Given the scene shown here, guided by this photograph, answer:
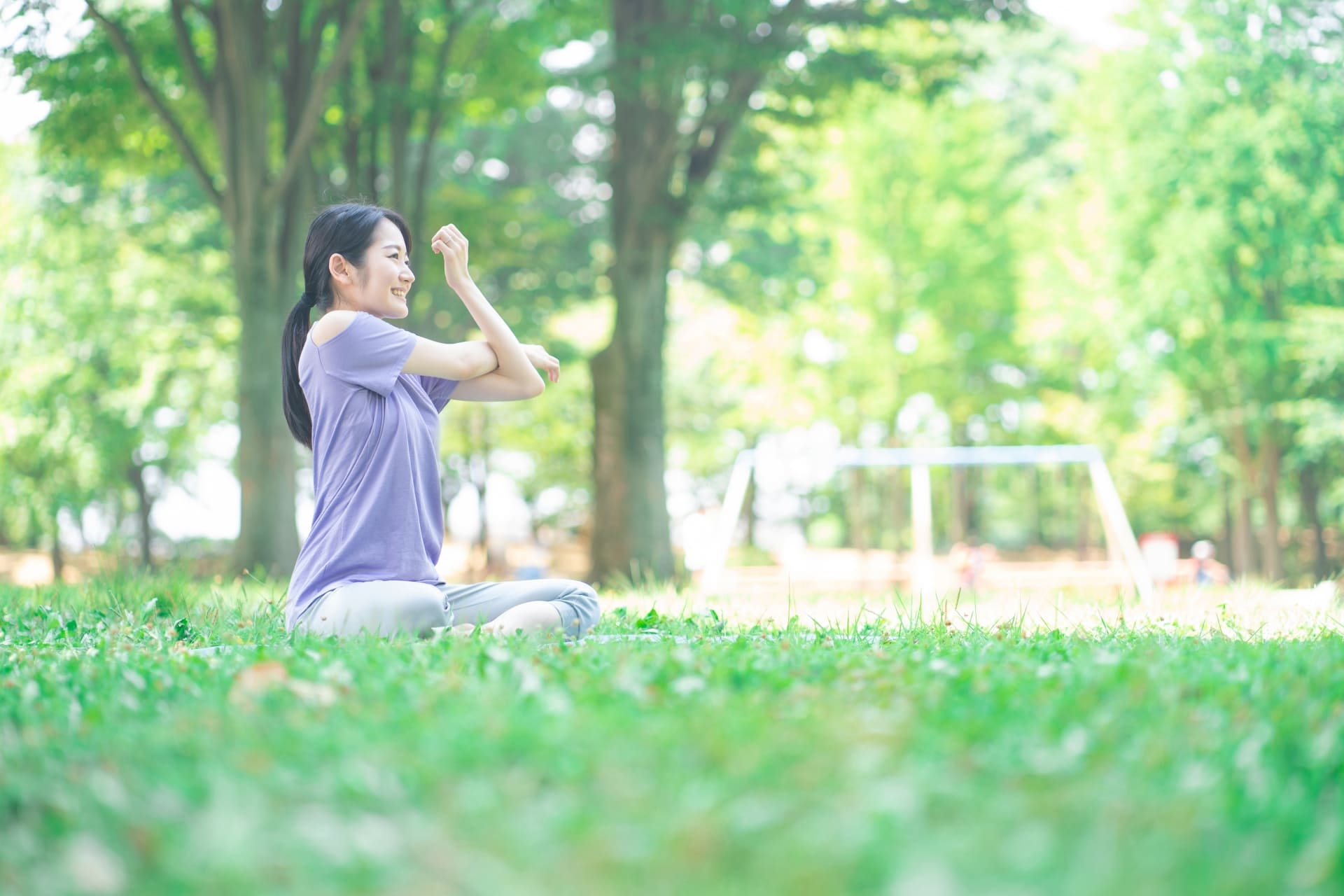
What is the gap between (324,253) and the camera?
4.34 meters

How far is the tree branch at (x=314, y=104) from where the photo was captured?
10031 millimetres

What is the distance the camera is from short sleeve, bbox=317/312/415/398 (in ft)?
13.4

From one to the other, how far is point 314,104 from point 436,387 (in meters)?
6.48

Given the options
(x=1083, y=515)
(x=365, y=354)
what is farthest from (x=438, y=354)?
(x=1083, y=515)

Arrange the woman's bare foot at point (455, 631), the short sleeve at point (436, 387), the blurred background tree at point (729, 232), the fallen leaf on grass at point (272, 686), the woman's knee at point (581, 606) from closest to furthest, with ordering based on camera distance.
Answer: the fallen leaf on grass at point (272, 686)
the woman's bare foot at point (455, 631)
the woman's knee at point (581, 606)
the short sleeve at point (436, 387)
the blurred background tree at point (729, 232)

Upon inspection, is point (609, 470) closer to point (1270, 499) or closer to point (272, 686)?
point (272, 686)

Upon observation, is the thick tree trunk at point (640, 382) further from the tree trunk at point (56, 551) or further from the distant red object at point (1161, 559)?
the tree trunk at point (56, 551)

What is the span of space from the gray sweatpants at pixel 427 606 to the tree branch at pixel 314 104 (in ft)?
23.2

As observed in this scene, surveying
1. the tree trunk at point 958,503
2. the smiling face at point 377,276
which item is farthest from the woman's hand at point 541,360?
the tree trunk at point 958,503

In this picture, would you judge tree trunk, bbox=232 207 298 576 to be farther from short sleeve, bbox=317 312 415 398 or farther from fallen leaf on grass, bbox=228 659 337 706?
fallen leaf on grass, bbox=228 659 337 706

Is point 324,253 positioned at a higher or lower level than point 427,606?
higher

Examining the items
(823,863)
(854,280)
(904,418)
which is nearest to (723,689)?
(823,863)

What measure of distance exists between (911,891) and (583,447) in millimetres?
28362

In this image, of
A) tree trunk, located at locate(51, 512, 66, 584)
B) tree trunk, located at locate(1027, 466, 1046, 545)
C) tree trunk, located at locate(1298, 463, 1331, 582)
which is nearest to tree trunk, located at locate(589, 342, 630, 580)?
tree trunk, located at locate(1298, 463, 1331, 582)
